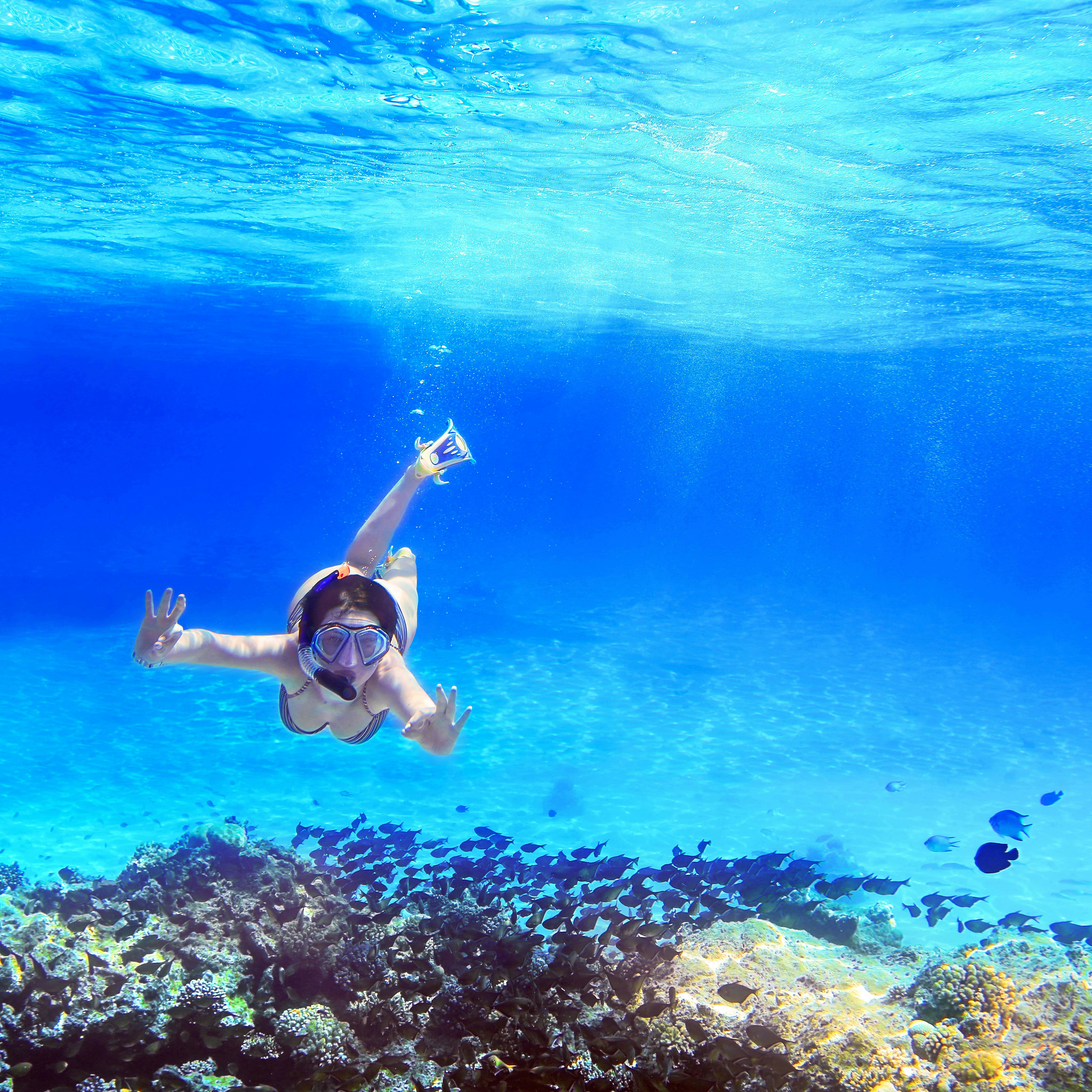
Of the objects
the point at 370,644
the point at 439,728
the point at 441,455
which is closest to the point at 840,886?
the point at 439,728

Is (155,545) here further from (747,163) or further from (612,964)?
(612,964)

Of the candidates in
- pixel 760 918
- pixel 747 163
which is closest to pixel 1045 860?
pixel 760 918

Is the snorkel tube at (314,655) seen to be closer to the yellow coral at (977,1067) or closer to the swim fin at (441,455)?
the swim fin at (441,455)

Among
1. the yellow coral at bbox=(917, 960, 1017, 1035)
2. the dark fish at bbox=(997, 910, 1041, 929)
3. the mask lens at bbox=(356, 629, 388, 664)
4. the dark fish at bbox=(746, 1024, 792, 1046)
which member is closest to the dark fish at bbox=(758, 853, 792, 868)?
the yellow coral at bbox=(917, 960, 1017, 1035)

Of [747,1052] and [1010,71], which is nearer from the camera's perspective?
[747,1052]

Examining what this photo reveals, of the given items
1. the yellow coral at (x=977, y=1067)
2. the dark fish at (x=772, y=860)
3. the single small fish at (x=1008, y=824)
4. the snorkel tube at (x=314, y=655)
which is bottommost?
the dark fish at (x=772, y=860)

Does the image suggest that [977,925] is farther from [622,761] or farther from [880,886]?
[622,761]

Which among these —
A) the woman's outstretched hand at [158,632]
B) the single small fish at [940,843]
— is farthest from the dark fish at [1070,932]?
the woman's outstretched hand at [158,632]

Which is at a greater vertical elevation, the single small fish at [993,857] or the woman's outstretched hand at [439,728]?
the woman's outstretched hand at [439,728]

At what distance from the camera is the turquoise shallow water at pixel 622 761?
12727mm

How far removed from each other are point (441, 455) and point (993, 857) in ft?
20.6

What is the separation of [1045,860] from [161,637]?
1532 centimetres

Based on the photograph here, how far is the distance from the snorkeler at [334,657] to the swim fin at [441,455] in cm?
223

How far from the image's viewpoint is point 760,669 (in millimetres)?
23500
